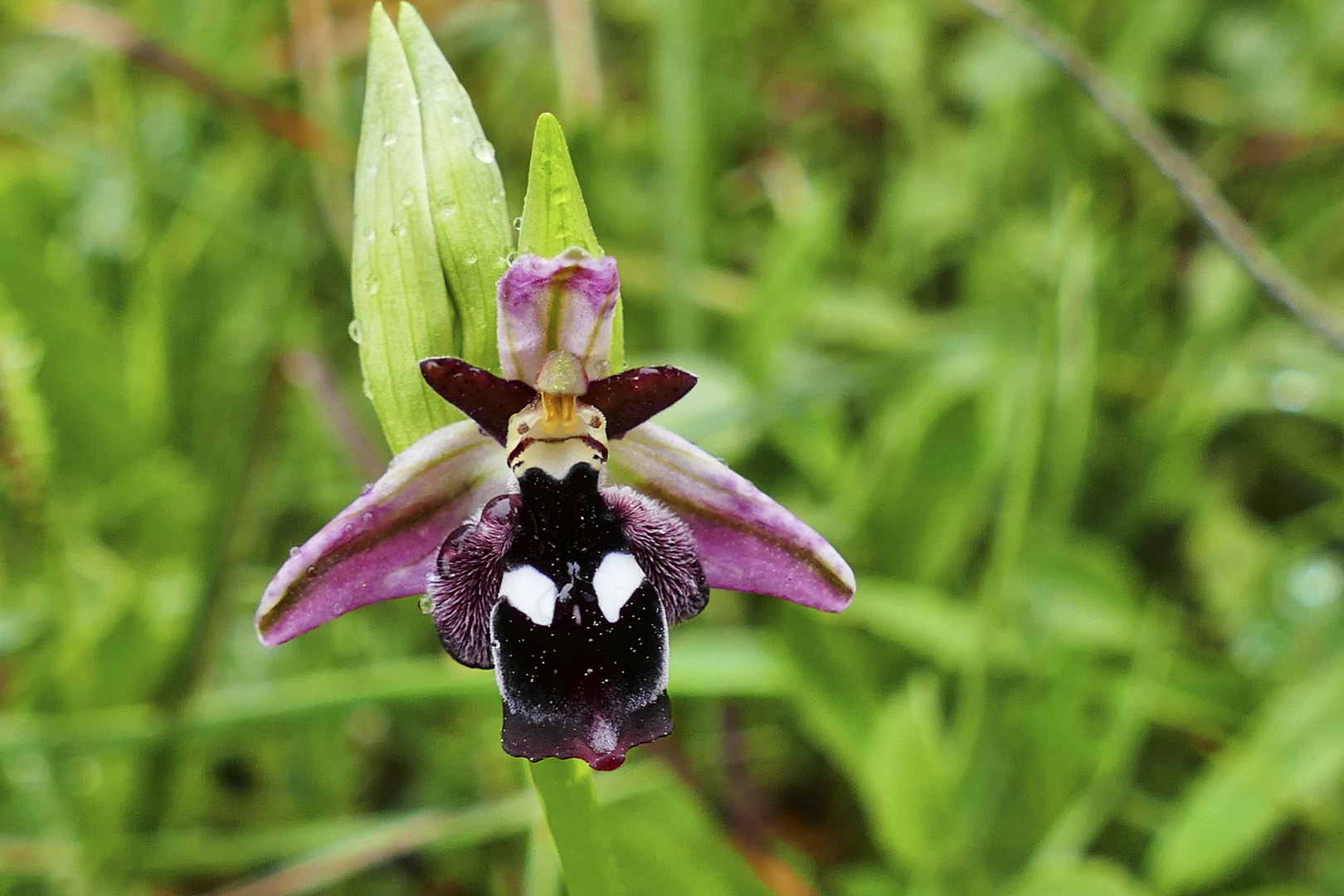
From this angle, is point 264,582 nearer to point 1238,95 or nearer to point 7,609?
point 7,609

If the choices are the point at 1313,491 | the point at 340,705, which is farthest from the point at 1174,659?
the point at 340,705

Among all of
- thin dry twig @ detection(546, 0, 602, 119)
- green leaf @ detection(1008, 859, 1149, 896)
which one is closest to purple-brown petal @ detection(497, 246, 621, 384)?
green leaf @ detection(1008, 859, 1149, 896)

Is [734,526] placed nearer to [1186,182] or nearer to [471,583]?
[471,583]

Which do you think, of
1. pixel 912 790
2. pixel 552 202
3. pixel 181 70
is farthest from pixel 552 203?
pixel 181 70

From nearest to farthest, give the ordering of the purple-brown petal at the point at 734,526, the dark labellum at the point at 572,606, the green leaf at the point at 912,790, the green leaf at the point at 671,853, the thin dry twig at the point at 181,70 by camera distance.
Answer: the dark labellum at the point at 572,606 → the purple-brown petal at the point at 734,526 → the green leaf at the point at 671,853 → the green leaf at the point at 912,790 → the thin dry twig at the point at 181,70

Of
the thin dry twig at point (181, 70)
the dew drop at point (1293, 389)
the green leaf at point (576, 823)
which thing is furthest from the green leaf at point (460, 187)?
the dew drop at point (1293, 389)

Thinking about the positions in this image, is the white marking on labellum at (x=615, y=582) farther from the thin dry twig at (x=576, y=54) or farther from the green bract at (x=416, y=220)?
the thin dry twig at (x=576, y=54)
